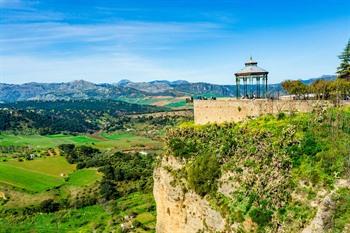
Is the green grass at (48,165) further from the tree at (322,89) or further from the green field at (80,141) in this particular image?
the tree at (322,89)

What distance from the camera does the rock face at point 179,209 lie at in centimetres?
3256

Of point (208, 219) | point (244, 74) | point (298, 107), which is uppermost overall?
point (244, 74)

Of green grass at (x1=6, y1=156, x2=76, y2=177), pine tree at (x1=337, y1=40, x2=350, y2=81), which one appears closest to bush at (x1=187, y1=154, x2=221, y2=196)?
pine tree at (x1=337, y1=40, x2=350, y2=81)

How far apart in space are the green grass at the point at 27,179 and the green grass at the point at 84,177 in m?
2.83

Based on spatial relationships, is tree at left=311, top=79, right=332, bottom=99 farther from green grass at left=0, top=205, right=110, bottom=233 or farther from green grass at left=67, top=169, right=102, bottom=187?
green grass at left=67, top=169, right=102, bottom=187

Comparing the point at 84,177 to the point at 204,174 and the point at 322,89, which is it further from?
the point at 204,174

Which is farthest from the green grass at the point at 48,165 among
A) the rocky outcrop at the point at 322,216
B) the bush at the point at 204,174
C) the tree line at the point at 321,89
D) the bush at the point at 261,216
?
the rocky outcrop at the point at 322,216

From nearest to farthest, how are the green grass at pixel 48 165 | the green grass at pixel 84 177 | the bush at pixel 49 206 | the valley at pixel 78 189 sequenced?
the valley at pixel 78 189
the bush at pixel 49 206
the green grass at pixel 84 177
the green grass at pixel 48 165

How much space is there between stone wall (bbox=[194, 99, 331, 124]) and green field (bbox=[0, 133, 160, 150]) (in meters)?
108

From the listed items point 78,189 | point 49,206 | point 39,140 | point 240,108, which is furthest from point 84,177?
point 240,108

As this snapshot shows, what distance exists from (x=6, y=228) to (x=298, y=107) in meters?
63.3

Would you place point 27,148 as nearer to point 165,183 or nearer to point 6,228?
point 6,228

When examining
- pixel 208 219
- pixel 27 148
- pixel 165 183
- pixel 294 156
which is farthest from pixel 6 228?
pixel 27 148

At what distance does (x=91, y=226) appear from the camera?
78.1m
